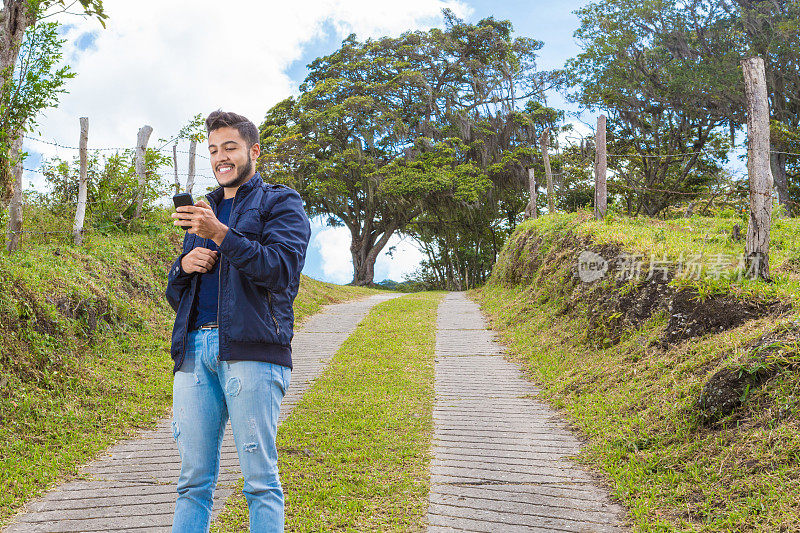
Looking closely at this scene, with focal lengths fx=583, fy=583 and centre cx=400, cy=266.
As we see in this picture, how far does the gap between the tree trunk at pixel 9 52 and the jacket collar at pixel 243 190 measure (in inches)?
207

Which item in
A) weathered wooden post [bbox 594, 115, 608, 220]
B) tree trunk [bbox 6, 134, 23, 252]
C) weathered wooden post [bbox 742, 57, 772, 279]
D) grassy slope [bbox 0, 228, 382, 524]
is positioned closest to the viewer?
grassy slope [bbox 0, 228, 382, 524]

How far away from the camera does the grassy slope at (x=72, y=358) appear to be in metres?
4.47

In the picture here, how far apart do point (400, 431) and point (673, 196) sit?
800 inches

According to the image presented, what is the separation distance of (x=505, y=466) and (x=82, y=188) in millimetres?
7615

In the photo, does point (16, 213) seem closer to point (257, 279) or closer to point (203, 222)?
point (203, 222)

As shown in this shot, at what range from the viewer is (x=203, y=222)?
6.39 ft

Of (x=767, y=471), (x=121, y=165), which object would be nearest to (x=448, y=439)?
(x=767, y=471)

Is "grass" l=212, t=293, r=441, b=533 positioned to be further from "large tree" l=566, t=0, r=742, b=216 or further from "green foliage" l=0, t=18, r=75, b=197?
"large tree" l=566, t=0, r=742, b=216

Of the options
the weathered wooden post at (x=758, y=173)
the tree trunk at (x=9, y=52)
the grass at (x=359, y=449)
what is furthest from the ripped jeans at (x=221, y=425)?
the tree trunk at (x=9, y=52)

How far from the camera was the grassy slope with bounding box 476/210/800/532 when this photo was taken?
3293 millimetres

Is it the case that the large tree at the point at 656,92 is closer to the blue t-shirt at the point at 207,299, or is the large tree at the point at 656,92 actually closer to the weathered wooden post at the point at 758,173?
the weathered wooden post at the point at 758,173

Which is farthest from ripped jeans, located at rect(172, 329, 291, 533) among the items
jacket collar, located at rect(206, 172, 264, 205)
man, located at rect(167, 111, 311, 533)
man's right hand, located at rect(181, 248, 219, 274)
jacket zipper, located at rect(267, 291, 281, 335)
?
jacket collar, located at rect(206, 172, 264, 205)

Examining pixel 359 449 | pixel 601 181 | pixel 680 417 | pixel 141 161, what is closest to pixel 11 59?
pixel 141 161

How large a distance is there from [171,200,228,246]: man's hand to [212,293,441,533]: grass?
1.98 metres
